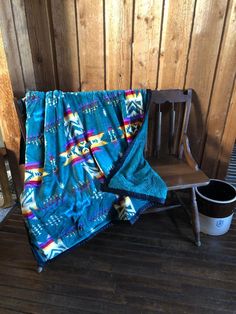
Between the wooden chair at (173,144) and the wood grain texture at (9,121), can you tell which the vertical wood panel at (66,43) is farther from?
the wooden chair at (173,144)

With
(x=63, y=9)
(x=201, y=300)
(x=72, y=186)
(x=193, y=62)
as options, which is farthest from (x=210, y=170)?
(x=63, y=9)

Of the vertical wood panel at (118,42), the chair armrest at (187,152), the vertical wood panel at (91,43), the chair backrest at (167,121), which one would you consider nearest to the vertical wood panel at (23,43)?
the vertical wood panel at (91,43)

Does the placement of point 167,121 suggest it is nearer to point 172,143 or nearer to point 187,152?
point 172,143

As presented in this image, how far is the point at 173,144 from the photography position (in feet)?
5.40

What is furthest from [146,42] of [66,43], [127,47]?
[66,43]

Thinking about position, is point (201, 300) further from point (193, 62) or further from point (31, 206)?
point (193, 62)

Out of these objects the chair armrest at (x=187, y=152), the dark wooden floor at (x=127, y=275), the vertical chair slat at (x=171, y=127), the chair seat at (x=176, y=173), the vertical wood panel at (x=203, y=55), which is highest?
the vertical wood panel at (x=203, y=55)

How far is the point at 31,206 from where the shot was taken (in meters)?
1.19

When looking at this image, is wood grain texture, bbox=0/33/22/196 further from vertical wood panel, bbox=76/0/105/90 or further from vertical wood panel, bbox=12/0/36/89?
vertical wood panel, bbox=76/0/105/90

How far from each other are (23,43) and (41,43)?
97mm

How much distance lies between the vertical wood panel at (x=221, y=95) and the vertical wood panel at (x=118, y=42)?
0.54 meters

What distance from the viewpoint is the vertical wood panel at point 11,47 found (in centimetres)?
128

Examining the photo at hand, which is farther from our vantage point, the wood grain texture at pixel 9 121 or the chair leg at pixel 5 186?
the chair leg at pixel 5 186

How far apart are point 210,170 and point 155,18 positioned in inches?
42.0
